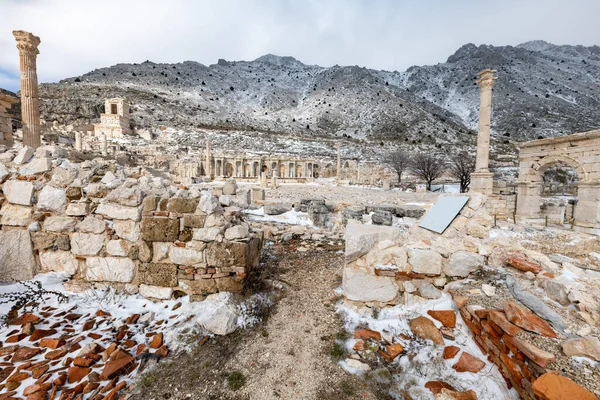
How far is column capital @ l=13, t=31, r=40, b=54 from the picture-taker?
11375 millimetres

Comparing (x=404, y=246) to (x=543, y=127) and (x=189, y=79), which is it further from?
(x=189, y=79)

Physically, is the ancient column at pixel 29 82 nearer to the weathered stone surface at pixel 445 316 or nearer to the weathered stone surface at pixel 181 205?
the weathered stone surface at pixel 181 205

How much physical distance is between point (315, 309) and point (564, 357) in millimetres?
2234

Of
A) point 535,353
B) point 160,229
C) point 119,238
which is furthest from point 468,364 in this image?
point 119,238

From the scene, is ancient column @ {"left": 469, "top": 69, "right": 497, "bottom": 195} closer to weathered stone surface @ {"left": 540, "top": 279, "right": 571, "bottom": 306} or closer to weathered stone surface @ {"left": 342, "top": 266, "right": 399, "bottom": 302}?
weathered stone surface @ {"left": 540, "top": 279, "right": 571, "bottom": 306}

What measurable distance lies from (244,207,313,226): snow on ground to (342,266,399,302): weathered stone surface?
17.1ft

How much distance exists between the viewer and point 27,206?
11.3ft

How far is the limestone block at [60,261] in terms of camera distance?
136 inches

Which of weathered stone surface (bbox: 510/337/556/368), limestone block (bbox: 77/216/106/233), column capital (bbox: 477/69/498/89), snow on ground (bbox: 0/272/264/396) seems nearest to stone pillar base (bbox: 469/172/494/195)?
column capital (bbox: 477/69/498/89)

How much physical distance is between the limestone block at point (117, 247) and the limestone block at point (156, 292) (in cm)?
53

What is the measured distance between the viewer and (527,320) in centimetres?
203

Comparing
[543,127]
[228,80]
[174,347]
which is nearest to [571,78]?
[543,127]

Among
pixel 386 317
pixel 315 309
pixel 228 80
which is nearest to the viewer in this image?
pixel 386 317

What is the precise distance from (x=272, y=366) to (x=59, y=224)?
335cm
